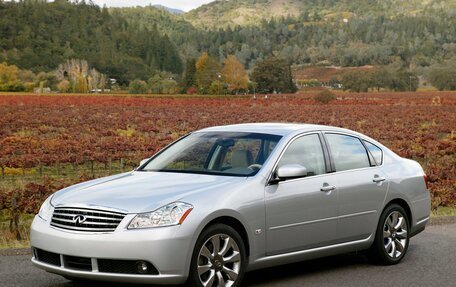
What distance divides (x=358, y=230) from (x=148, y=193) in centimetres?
263

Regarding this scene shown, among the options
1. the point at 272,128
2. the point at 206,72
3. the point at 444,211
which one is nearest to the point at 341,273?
the point at 272,128

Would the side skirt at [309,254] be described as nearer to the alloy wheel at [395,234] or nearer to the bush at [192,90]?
the alloy wheel at [395,234]

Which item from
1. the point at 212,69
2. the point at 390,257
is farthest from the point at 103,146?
the point at 212,69

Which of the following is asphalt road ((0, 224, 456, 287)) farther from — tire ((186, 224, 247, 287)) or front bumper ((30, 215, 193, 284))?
front bumper ((30, 215, 193, 284))

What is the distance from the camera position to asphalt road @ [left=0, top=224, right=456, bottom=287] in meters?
8.36

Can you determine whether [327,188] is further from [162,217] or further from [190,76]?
[190,76]

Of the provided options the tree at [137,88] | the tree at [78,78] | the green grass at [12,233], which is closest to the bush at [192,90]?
the tree at [137,88]

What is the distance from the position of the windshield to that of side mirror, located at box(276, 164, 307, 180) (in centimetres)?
22

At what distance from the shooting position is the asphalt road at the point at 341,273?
8.36m

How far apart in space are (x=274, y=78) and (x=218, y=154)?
470 ft

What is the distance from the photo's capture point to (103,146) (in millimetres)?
30828

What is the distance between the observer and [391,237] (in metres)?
9.59

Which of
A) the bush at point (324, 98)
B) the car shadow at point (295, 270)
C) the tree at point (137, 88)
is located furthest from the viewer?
the tree at point (137, 88)

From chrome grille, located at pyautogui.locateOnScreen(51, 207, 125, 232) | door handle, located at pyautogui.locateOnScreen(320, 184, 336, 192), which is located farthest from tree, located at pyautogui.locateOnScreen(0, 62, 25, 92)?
chrome grille, located at pyautogui.locateOnScreen(51, 207, 125, 232)
